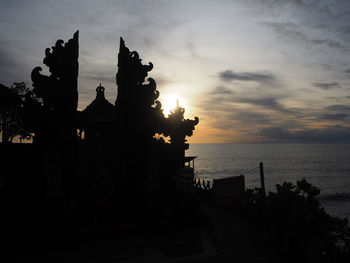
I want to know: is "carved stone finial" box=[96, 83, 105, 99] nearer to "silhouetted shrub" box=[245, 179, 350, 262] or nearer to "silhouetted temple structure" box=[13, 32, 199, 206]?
"silhouetted temple structure" box=[13, 32, 199, 206]

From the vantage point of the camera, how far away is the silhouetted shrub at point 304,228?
841cm

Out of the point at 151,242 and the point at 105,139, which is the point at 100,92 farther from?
the point at 151,242

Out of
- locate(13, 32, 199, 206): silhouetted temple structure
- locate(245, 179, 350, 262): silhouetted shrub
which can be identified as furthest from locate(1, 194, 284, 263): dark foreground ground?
locate(13, 32, 199, 206): silhouetted temple structure

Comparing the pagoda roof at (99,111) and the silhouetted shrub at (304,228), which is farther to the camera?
the pagoda roof at (99,111)

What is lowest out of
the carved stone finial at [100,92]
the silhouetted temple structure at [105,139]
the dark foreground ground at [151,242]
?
the dark foreground ground at [151,242]

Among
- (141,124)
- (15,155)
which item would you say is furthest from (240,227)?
(15,155)

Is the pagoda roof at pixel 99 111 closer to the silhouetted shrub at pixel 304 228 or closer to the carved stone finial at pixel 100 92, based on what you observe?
the carved stone finial at pixel 100 92

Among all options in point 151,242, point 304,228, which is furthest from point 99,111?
point 304,228

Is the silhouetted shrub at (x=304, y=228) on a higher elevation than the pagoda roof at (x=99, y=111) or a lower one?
lower

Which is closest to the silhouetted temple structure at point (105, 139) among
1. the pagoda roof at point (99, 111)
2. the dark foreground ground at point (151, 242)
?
the pagoda roof at point (99, 111)

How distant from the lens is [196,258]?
9.05 m

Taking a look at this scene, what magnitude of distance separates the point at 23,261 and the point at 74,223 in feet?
7.33

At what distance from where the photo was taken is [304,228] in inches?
363

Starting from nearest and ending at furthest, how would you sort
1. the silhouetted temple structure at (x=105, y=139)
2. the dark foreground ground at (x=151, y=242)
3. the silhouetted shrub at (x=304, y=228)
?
the silhouetted shrub at (x=304, y=228)
the dark foreground ground at (x=151, y=242)
the silhouetted temple structure at (x=105, y=139)
